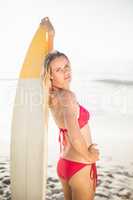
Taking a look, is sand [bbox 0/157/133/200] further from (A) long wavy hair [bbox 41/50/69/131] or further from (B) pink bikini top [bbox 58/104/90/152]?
(A) long wavy hair [bbox 41/50/69/131]

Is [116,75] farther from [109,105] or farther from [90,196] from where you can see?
[90,196]

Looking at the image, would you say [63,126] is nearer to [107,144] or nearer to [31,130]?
[31,130]

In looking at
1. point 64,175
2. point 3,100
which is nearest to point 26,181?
point 64,175

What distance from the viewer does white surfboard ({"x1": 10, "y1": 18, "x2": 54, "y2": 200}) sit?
7.20ft

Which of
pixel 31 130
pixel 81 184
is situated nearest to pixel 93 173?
pixel 81 184

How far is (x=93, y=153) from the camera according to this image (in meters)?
2.26

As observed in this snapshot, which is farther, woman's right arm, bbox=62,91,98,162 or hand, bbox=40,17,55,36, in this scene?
hand, bbox=40,17,55,36

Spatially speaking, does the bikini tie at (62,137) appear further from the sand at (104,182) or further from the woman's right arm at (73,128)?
the sand at (104,182)

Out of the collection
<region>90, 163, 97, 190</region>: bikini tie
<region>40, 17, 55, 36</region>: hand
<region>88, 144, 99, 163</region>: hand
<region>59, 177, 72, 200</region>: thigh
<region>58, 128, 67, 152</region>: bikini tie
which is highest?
<region>40, 17, 55, 36</region>: hand

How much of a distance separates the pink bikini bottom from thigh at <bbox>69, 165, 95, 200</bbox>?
24 mm

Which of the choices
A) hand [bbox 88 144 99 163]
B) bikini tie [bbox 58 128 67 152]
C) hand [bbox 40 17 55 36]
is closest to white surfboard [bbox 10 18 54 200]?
A: hand [bbox 40 17 55 36]

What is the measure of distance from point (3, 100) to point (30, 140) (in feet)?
1.17

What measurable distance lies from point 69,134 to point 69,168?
24 cm

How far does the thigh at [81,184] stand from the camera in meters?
2.20
